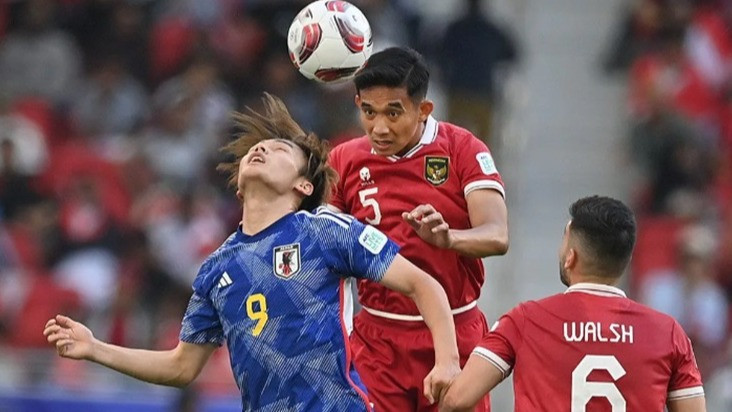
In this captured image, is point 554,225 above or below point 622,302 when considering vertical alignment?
above

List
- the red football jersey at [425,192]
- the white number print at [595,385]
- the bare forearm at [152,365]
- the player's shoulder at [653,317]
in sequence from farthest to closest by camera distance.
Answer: the red football jersey at [425,192], the bare forearm at [152,365], the player's shoulder at [653,317], the white number print at [595,385]

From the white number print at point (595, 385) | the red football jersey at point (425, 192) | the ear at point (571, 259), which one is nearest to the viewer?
the white number print at point (595, 385)

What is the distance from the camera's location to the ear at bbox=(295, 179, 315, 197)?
21.6ft

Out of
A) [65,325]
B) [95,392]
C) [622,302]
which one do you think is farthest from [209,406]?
[622,302]

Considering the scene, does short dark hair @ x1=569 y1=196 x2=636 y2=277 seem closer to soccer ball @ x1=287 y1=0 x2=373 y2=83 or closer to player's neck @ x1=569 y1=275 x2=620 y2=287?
player's neck @ x1=569 y1=275 x2=620 y2=287

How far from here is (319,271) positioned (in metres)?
6.32

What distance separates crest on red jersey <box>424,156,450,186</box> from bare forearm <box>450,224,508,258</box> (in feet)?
1.17

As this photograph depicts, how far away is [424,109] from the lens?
716cm

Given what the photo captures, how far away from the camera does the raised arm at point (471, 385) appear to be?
19.6 ft

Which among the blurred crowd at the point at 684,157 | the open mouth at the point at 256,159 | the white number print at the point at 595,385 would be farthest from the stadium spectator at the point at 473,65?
the white number print at the point at 595,385

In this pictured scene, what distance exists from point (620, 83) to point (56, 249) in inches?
218

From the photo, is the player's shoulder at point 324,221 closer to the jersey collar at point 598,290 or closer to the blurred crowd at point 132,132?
the jersey collar at point 598,290

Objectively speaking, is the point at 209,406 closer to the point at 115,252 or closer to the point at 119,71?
the point at 115,252

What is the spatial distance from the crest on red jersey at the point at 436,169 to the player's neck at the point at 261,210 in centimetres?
88
